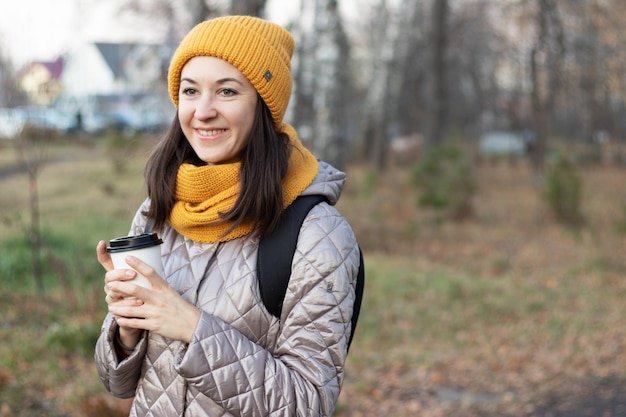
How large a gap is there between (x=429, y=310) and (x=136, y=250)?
273 inches

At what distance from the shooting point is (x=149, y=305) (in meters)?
1.76

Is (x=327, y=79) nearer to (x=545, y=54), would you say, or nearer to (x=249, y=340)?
(x=545, y=54)

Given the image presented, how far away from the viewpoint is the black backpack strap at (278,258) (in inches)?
74.4

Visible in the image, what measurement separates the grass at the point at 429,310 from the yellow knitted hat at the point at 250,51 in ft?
2.37

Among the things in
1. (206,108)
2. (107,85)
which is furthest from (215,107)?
(107,85)

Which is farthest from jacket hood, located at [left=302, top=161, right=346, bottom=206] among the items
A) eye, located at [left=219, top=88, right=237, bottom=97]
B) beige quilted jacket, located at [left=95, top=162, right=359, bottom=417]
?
eye, located at [left=219, top=88, right=237, bottom=97]

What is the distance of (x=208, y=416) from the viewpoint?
1.88 metres

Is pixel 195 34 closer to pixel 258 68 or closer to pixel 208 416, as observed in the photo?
pixel 258 68

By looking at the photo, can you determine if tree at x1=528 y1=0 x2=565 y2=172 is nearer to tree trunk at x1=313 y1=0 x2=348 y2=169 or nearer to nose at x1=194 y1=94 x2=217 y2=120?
tree trunk at x1=313 y1=0 x2=348 y2=169

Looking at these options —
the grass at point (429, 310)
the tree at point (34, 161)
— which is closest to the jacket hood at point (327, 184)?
the grass at point (429, 310)

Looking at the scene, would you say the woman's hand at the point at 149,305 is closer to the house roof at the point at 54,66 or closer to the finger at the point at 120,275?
the finger at the point at 120,275

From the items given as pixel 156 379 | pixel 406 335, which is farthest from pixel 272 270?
pixel 406 335

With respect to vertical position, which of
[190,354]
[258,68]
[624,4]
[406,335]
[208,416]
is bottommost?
[406,335]

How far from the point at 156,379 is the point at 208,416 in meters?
0.18
